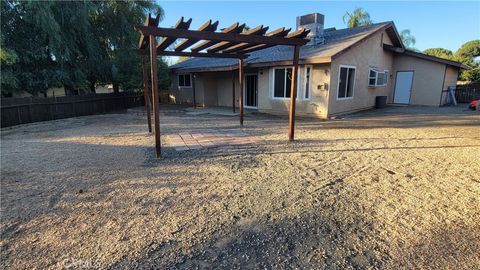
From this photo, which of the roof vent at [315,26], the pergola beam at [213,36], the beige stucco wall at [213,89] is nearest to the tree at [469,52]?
the roof vent at [315,26]

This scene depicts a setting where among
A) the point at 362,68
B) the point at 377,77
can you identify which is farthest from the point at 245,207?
the point at 377,77

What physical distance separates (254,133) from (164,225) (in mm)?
5211

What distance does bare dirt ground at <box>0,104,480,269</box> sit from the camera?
235 centimetres

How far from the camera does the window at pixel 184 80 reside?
17.6 meters

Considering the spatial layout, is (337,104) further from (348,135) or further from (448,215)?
(448,215)

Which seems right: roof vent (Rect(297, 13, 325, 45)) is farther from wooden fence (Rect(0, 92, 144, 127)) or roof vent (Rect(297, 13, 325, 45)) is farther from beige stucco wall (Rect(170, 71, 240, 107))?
wooden fence (Rect(0, 92, 144, 127))

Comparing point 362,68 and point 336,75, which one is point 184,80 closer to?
point 336,75

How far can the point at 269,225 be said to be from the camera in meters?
2.83

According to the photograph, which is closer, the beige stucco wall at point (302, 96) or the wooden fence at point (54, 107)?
the wooden fence at point (54, 107)

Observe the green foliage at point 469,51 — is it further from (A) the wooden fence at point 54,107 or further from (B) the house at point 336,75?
(A) the wooden fence at point 54,107

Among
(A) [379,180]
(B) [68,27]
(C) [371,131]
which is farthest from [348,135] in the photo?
(B) [68,27]

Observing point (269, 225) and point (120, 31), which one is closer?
point (269, 225)

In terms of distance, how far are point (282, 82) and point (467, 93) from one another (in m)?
13.8

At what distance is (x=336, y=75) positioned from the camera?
10.4 m
